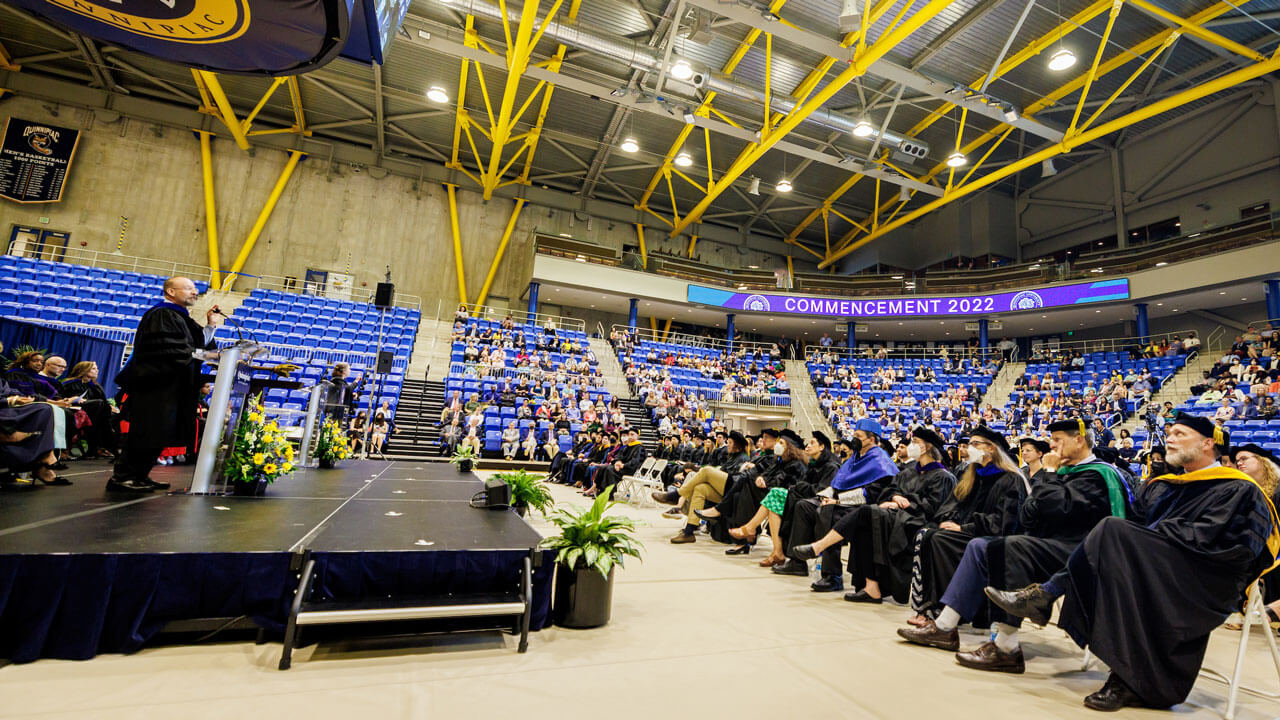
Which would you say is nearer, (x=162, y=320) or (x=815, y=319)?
(x=162, y=320)

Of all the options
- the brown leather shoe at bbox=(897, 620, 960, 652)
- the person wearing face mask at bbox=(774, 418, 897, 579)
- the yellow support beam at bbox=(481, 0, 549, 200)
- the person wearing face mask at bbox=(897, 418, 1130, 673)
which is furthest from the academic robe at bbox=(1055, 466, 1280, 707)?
the yellow support beam at bbox=(481, 0, 549, 200)

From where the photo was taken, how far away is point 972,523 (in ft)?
11.3

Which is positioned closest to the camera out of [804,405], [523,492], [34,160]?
[523,492]

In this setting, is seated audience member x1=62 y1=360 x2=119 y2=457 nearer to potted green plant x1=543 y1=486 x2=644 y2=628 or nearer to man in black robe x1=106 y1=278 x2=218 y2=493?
man in black robe x1=106 y1=278 x2=218 y2=493

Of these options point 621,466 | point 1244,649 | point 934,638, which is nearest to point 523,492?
point 934,638

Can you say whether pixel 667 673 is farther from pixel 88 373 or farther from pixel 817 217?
pixel 817 217

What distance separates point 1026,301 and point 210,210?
98.6 ft

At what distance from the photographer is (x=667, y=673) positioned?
235 centimetres

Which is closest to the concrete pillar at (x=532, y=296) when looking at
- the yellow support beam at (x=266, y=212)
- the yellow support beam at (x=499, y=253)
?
the yellow support beam at (x=499, y=253)

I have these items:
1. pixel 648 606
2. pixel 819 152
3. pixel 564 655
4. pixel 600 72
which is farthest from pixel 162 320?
pixel 819 152

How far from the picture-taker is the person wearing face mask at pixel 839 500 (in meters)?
4.24

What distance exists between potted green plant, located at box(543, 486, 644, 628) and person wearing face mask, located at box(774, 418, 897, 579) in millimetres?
2041

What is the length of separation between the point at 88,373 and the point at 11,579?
579 centimetres

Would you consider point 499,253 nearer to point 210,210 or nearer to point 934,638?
point 210,210
